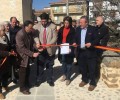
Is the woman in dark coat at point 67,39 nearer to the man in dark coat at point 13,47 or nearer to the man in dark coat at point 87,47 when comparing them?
the man in dark coat at point 87,47

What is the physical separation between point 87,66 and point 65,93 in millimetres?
1068

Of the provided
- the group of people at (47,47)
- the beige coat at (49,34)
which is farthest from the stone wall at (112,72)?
the beige coat at (49,34)

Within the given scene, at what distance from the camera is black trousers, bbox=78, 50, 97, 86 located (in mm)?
7203

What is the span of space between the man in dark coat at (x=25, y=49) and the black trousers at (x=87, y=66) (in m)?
1.30

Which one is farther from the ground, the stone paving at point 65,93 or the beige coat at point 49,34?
the beige coat at point 49,34

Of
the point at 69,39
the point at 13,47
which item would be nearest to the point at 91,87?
the point at 69,39

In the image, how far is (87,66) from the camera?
745cm

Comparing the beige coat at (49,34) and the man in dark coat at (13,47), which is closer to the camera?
the man in dark coat at (13,47)

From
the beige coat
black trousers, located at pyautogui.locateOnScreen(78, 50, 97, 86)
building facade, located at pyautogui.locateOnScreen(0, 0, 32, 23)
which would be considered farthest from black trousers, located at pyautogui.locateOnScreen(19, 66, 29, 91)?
building facade, located at pyautogui.locateOnScreen(0, 0, 32, 23)

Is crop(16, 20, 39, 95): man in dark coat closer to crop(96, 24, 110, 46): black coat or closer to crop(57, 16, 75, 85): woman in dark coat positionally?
crop(57, 16, 75, 85): woman in dark coat

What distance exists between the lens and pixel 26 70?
271 inches

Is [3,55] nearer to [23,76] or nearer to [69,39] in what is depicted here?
[23,76]

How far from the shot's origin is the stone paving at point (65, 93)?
6.50m


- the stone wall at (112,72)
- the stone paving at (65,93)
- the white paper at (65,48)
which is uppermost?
the white paper at (65,48)
